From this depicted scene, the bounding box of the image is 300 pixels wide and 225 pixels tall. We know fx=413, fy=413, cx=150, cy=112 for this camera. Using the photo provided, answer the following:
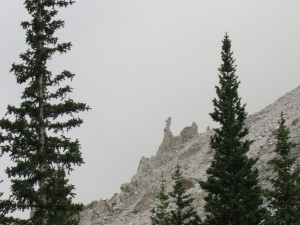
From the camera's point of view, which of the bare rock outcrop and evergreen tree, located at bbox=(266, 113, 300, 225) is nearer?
evergreen tree, located at bbox=(266, 113, 300, 225)

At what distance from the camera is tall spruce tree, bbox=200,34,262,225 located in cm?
2225

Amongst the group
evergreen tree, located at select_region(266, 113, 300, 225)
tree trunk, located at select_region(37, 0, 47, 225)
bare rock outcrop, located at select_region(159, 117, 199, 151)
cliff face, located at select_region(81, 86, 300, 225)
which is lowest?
evergreen tree, located at select_region(266, 113, 300, 225)

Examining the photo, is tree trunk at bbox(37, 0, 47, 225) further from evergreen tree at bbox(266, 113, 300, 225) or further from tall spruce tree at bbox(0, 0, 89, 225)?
evergreen tree at bbox(266, 113, 300, 225)

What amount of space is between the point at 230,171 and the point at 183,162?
53.7m

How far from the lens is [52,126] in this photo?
51.2 feet

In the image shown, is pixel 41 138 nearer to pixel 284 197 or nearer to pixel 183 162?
pixel 284 197

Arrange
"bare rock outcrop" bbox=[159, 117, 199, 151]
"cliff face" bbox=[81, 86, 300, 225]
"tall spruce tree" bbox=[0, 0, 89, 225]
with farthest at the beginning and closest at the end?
"bare rock outcrop" bbox=[159, 117, 199, 151]
"cliff face" bbox=[81, 86, 300, 225]
"tall spruce tree" bbox=[0, 0, 89, 225]

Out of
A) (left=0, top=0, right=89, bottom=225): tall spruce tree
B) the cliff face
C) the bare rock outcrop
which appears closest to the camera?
(left=0, top=0, right=89, bottom=225): tall spruce tree

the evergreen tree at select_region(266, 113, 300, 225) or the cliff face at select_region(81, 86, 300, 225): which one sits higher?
the cliff face at select_region(81, 86, 300, 225)

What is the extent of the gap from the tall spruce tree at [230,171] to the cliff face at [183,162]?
24.8 m

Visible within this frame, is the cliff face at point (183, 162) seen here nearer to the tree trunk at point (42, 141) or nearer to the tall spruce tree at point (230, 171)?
the tall spruce tree at point (230, 171)

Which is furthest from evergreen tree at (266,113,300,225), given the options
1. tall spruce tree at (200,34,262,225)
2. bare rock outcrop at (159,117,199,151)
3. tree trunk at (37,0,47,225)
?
bare rock outcrop at (159,117,199,151)

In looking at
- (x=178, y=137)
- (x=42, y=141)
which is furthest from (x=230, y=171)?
(x=178, y=137)

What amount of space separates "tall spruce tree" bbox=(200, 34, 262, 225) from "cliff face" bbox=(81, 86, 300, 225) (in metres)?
24.8
